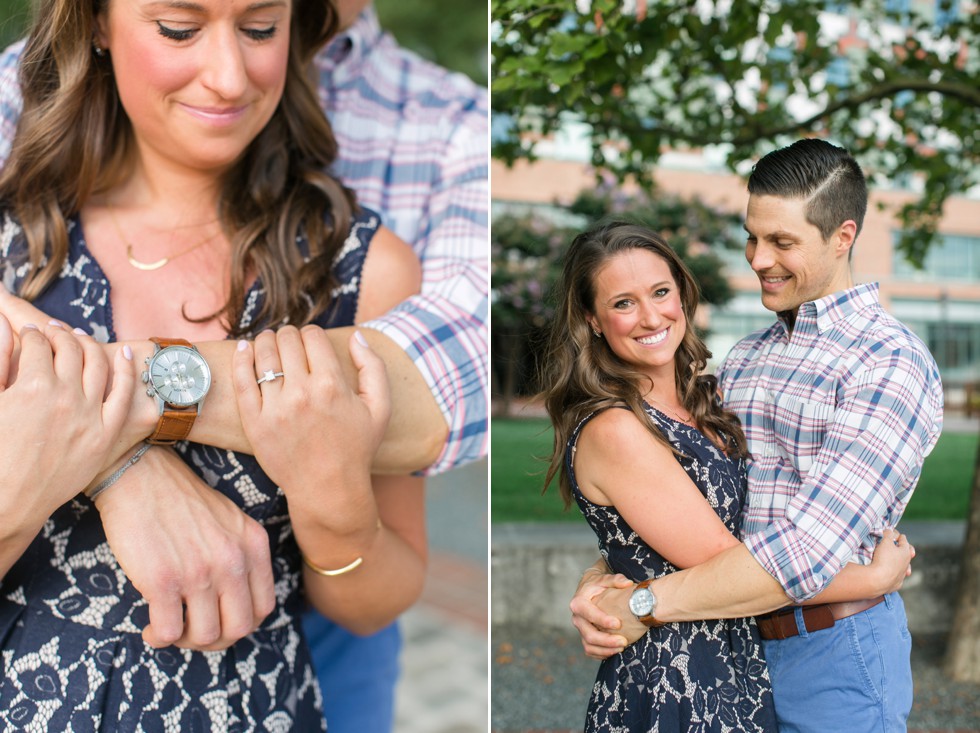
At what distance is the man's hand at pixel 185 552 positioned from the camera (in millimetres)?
1736

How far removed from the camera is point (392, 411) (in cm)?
195

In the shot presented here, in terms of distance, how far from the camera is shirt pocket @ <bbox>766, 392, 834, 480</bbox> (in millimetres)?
1868

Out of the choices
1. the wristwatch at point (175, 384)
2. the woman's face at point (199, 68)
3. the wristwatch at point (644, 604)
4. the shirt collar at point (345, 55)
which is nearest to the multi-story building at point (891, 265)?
the shirt collar at point (345, 55)

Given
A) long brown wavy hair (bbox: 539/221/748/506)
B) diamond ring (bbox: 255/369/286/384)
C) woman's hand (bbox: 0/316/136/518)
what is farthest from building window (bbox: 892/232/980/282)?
woman's hand (bbox: 0/316/136/518)

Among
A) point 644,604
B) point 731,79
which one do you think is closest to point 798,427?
point 644,604

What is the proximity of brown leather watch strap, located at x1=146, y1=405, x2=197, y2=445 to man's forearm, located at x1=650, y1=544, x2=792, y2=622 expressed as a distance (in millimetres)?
922

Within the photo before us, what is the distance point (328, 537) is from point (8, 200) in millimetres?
963

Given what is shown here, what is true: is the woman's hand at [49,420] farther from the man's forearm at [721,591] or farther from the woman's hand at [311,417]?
the man's forearm at [721,591]

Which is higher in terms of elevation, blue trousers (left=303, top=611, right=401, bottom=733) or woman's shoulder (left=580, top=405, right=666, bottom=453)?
woman's shoulder (left=580, top=405, right=666, bottom=453)

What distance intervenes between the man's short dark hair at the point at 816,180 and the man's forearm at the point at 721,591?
2.06 feet

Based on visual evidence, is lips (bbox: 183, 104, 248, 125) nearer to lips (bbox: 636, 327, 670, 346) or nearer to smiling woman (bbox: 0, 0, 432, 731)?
smiling woman (bbox: 0, 0, 432, 731)

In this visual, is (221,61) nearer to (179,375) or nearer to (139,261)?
(139,261)

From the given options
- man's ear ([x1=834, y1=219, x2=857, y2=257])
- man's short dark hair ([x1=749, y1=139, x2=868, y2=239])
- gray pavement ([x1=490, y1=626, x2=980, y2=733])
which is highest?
man's short dark hair ([x1=749, y1=139, x2=868, y2=239])

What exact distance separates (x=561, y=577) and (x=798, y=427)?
370 centimetres
